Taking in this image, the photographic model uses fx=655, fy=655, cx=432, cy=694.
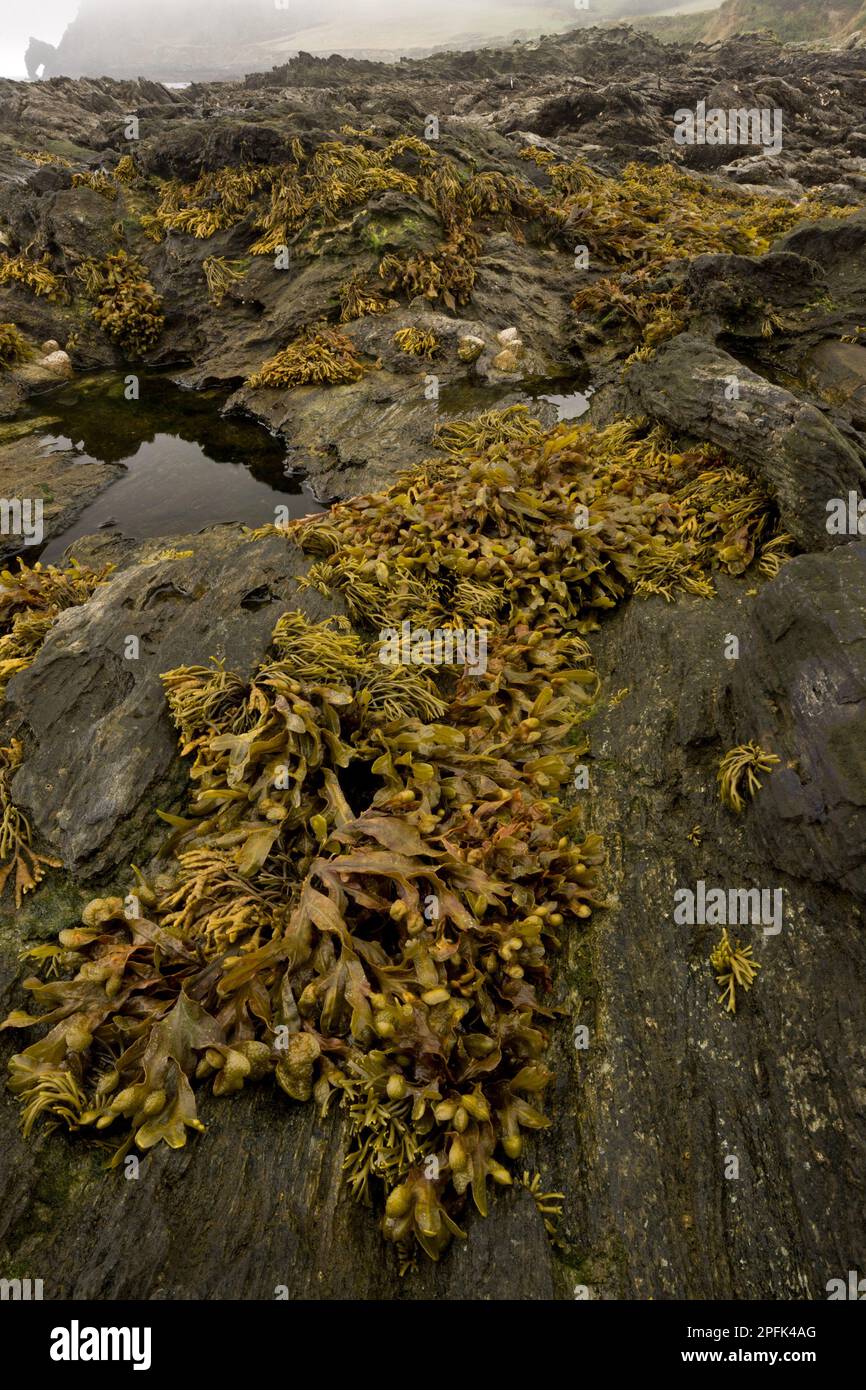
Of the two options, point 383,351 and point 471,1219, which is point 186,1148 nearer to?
point 471,1219

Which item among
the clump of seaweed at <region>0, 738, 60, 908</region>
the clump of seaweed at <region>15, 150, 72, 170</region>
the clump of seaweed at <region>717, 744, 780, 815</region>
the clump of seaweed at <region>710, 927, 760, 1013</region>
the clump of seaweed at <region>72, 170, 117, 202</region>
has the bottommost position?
the clump of seaweed at <region>710, 927, 760, 1013</region>

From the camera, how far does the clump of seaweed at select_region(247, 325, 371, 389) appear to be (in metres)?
13.0

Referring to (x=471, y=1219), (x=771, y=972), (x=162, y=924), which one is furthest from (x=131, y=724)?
(x=771, y=972)

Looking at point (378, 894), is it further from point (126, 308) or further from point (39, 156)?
point (39, 156)

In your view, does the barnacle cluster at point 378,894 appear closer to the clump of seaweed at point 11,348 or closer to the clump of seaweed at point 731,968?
the clump of seaweed at point 731,968

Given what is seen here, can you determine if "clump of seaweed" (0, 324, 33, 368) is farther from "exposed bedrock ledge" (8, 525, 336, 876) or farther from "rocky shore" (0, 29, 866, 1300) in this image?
"exposed bedrock ledge" (8, 525, 336, 876)

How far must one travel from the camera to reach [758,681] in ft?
17.3

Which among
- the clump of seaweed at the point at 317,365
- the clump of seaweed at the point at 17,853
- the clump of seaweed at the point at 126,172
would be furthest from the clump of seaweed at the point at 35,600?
the clump of seaweed at the point at 126,172

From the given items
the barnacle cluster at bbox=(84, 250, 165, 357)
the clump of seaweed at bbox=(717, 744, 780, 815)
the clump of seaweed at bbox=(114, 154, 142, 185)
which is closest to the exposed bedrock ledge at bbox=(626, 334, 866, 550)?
the clump of seaweed at bbox=(717, 744, 780, 815)

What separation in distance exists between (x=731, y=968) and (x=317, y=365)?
12.9 metres

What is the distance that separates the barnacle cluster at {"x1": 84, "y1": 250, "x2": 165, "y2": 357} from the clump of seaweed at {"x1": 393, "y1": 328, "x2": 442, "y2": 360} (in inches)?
277

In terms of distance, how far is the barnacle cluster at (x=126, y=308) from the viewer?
15.8 meters

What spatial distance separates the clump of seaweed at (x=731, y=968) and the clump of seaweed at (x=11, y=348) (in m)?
17.8

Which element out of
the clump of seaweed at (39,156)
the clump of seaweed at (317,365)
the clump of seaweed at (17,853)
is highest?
the clump of seaweed at (39,156)
